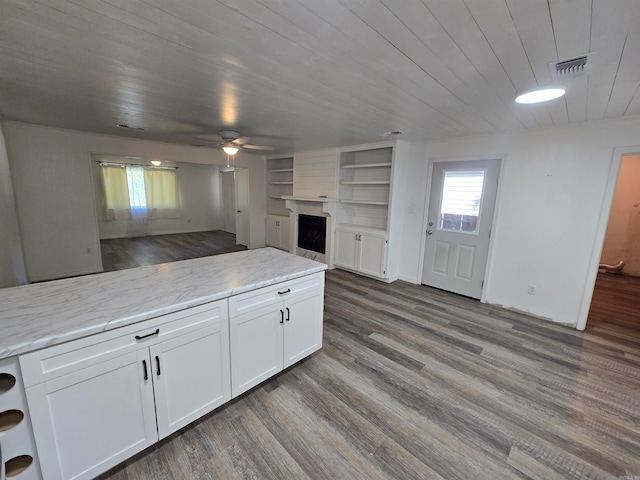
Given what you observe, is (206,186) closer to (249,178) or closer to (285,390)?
(249,178)

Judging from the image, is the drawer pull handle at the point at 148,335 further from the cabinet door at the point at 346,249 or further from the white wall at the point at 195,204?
the white wall at the point at 195,204

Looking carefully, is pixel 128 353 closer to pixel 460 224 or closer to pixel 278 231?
pixel 460 224

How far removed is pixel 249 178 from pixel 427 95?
500 cm

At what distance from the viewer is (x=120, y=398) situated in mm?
1369

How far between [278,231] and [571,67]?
5.58 m

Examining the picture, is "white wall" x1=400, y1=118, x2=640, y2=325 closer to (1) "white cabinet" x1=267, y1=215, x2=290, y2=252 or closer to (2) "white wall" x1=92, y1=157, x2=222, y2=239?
(1) "white cabinet" x1=267, y1=215, x2=290, y2=252

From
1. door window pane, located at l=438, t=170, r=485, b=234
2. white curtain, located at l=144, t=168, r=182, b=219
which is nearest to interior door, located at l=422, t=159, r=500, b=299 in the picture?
door window pane, located at l=438, t=170, r=485, b=234

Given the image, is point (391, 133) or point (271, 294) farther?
point (391, 133)

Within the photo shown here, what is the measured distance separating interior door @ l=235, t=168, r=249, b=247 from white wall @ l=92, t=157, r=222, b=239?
2.38 meters

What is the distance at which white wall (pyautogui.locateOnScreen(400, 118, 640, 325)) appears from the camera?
9.64 ft

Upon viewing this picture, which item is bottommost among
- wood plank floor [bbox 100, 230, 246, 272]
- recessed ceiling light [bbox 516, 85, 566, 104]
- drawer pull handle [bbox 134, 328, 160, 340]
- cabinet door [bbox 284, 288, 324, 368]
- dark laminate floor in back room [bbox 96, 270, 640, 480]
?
dark laminate floor in back room [bbox 96, 270, 640, 480]

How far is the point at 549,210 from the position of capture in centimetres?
322

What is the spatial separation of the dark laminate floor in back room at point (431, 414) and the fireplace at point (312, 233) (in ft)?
8.28

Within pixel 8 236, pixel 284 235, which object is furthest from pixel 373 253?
pixel 8 236
